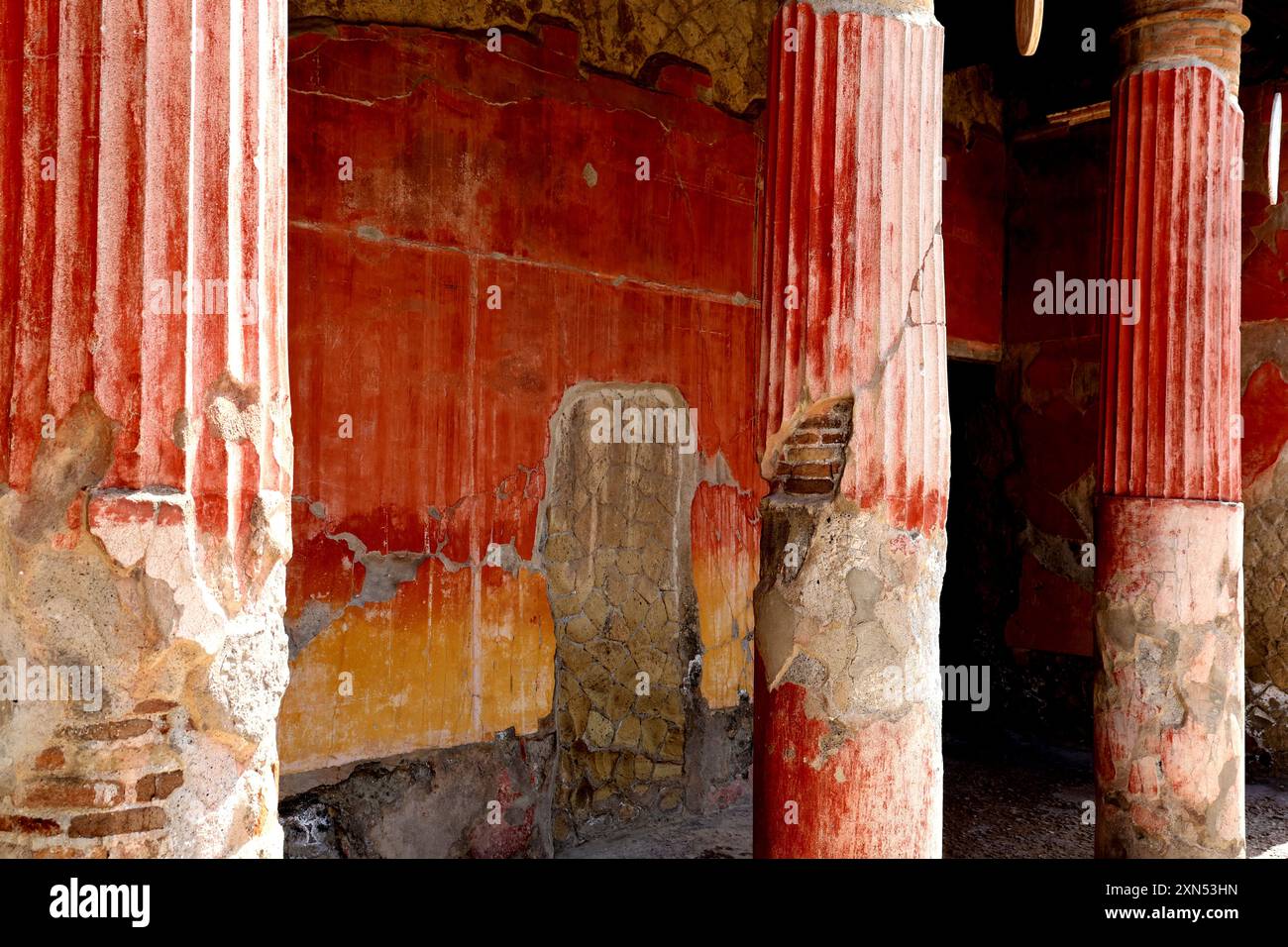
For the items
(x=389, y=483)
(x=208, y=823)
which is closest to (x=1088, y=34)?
(x=389, y=483)

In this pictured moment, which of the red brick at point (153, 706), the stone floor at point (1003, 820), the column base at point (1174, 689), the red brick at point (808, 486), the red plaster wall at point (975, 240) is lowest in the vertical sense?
the stone floor at point (1003, 820)

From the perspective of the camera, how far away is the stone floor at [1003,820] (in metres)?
4.44

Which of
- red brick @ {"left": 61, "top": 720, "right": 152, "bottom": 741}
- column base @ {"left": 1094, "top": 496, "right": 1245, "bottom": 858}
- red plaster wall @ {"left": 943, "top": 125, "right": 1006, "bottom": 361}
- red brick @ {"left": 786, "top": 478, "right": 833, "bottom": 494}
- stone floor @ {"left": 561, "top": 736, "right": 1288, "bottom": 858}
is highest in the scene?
red plaster wall @ {"left": 943, "top": 125, "right": 1006, "bottom": 361}

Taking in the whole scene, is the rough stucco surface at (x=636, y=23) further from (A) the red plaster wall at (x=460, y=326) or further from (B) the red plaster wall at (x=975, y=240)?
(B) the red plaster wall at (x=975, y=240)

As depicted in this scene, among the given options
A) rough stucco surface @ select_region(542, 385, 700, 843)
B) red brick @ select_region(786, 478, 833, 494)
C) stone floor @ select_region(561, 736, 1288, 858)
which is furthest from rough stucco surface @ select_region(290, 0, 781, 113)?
stone floor @ select_region(561, 736, 1288, 858)

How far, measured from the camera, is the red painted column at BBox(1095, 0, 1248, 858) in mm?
3816

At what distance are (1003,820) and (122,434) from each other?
4.44 m

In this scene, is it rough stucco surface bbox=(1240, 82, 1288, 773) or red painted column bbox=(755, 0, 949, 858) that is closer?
red painted column bbox=(755, 0, 949, 858)

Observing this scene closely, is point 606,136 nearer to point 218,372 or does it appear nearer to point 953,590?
point 218,372

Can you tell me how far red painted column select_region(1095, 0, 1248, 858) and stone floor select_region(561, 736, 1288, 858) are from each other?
768 millimetres

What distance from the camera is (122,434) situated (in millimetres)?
1600

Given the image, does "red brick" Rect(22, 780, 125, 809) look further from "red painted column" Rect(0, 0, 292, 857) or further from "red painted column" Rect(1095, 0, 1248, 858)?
"red painted column" Rect(1095, 0, 1248, 858)

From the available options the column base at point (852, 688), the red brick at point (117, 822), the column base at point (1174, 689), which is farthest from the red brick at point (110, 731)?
the column base at point (1174, 689)

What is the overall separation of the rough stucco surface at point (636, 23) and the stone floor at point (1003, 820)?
328 cm
